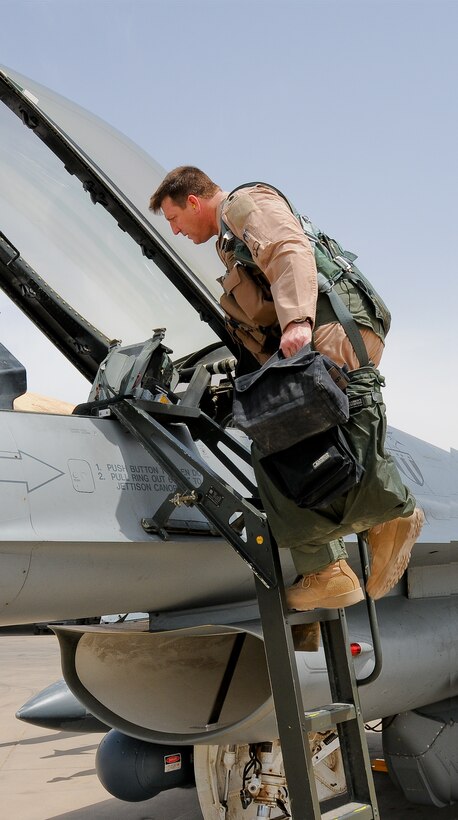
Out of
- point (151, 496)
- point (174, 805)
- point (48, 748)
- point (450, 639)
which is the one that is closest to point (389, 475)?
point (151, 496)

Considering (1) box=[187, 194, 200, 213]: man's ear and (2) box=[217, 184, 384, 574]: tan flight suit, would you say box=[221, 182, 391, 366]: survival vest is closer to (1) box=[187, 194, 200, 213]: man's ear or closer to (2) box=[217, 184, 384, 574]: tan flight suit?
(2) box=[217, 184, 384, 574]: tan flight suit

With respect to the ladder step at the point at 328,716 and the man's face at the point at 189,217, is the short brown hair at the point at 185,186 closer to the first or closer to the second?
the man's face at the point at 189,217

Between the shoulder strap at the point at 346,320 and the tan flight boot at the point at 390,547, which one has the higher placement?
the shoulder strap at the point at 346,320

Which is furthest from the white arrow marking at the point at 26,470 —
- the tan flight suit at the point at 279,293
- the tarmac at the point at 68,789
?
the tarmac at the point at 68,789

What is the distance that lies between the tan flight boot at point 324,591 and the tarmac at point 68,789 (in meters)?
3.58

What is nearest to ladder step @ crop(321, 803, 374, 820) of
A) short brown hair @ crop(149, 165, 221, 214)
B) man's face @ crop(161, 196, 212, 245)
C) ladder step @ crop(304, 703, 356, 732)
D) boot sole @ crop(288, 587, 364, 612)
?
ladder step @ crop(304, 703, 356, 732)

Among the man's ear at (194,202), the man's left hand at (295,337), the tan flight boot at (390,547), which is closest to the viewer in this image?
the man's left hand at (295,337)

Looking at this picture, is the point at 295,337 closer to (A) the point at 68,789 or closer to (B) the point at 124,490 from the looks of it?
(B) the point at 124,490

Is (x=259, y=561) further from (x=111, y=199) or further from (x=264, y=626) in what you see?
(x=111, y=199)

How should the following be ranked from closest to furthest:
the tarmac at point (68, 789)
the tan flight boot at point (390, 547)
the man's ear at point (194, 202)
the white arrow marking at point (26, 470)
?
the white arrow marking at point (26, 470) < the man's ear at point (194, 202) < the tan flight boot at point (390, 547) < the tarmac at point (68, 789)

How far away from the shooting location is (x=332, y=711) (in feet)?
8.61

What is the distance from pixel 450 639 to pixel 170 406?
246 cm

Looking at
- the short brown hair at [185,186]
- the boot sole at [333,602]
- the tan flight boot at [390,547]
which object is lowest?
the boot sole at [333,602]

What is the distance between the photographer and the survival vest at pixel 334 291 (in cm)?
270
